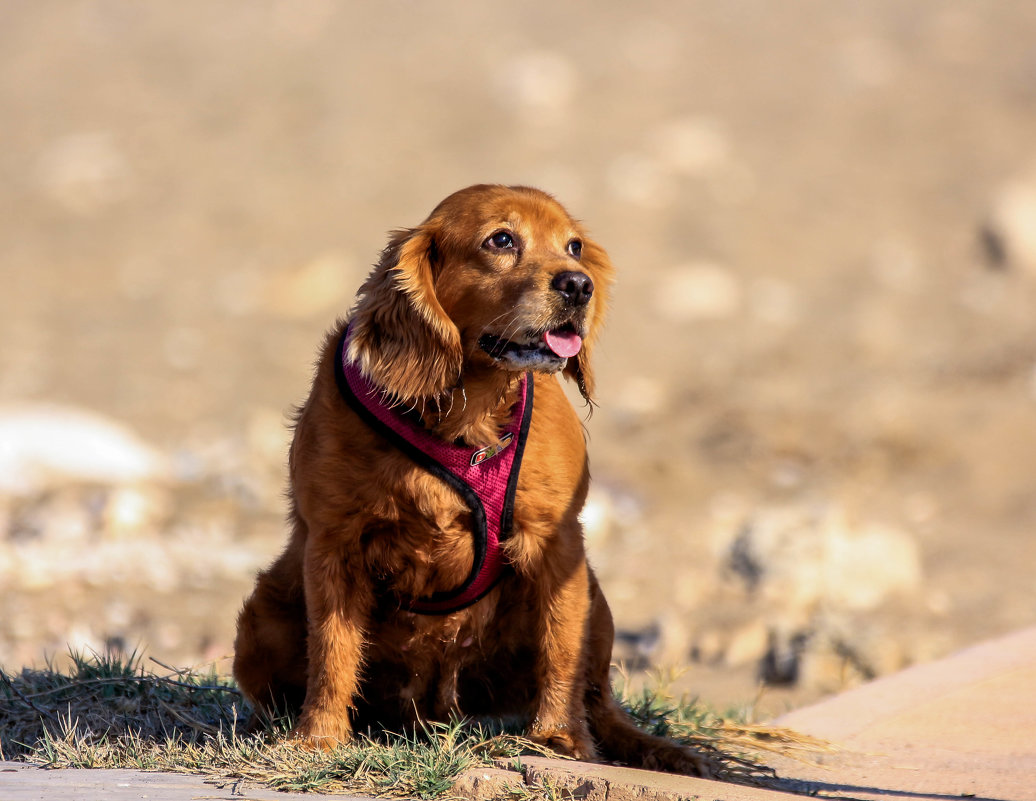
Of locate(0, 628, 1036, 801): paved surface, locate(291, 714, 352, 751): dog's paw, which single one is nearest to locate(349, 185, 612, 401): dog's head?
locate(291, 714, 352, 751): dog's paw

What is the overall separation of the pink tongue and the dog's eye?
355 mm

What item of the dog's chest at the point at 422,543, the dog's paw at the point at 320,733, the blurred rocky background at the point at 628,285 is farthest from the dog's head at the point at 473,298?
the blurred rocky background at the point at 628,285

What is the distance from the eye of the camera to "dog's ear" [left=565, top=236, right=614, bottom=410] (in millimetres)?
4285

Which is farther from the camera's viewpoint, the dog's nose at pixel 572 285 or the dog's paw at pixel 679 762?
the dog's paw at pixel 679 762

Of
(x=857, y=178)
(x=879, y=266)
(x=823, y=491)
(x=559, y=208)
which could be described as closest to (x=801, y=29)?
(x=857, y=178)

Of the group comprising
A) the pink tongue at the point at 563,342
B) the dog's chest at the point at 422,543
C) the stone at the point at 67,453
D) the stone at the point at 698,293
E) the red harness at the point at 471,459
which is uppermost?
the stone at the point at 698,293

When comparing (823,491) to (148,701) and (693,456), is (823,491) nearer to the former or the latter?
(693,456)

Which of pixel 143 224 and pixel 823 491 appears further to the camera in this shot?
pixel 143 224

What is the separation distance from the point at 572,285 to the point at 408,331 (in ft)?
1.84

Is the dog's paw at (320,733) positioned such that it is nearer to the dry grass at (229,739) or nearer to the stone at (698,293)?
the dry grass at (229,739)

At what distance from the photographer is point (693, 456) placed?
12.9 m

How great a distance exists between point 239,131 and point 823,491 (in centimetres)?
1095

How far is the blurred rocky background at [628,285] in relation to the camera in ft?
31.6

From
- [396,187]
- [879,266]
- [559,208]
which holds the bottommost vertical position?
[559,208]
